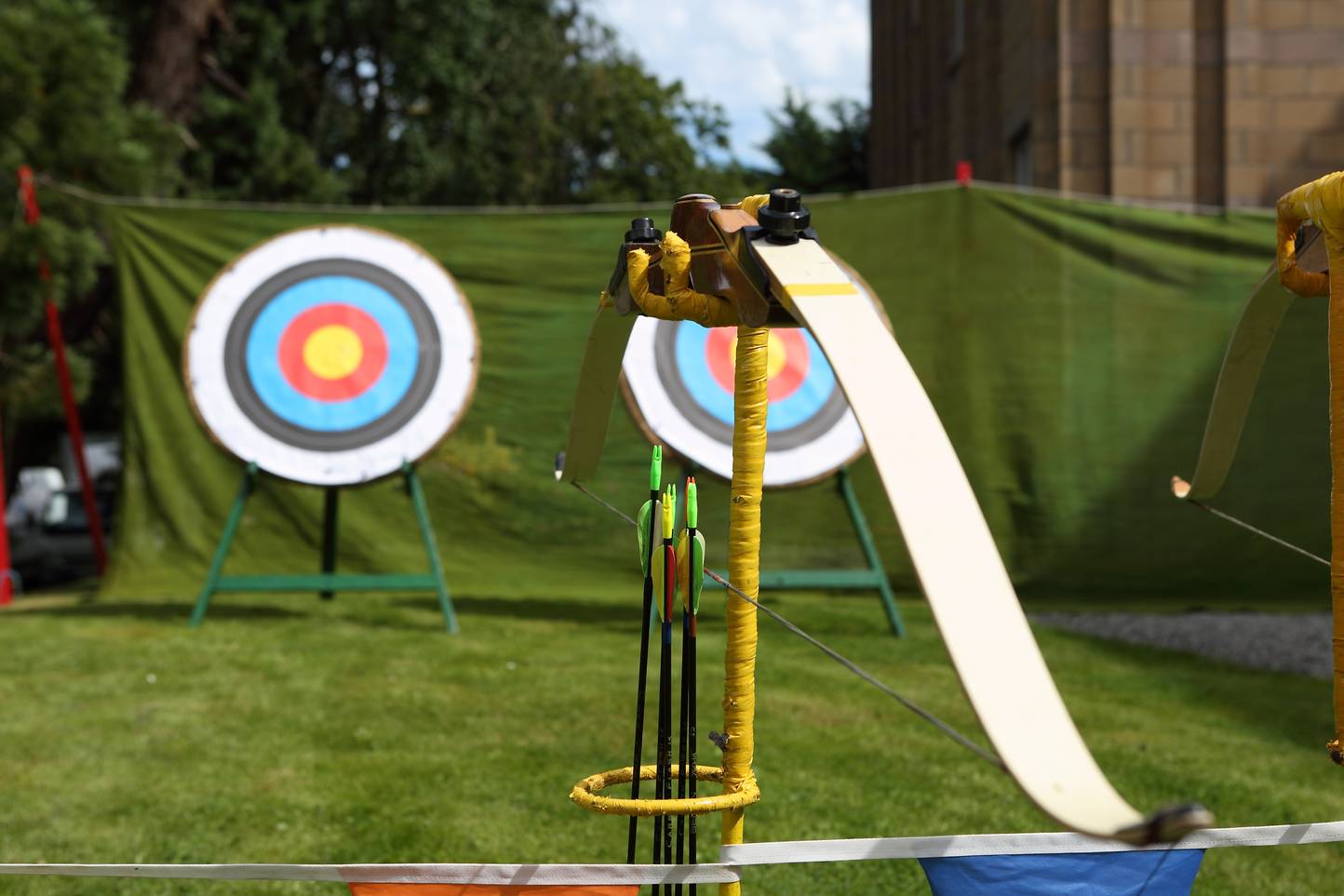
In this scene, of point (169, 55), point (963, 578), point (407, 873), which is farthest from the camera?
point (169, 55)

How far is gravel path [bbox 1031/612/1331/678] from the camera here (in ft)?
16.9

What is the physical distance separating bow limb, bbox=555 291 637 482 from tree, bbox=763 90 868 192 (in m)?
24.4

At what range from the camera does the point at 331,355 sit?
5.64 m

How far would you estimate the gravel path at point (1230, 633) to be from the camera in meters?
5.16

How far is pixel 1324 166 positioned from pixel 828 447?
13.0ft

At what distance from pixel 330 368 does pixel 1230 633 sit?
3860 mm

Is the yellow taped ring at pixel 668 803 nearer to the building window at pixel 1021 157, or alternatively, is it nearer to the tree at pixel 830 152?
the building window at pixel 1021 157

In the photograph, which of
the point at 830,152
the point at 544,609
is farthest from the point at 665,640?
the point at 830,152

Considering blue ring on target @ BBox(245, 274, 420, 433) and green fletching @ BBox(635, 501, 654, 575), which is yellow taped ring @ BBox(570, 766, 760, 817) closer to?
green fletching @ BBox(635, 501, 654, 575)

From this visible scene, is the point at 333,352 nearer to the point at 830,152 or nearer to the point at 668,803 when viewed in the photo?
the point at 668,803

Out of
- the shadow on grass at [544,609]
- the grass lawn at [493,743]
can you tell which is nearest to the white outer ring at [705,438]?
the grass lawn at [493,743]

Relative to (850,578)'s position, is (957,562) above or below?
above

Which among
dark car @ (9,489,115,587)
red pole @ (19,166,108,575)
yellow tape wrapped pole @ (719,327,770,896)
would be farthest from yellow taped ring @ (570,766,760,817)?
dark car @ (9,489,115,587)

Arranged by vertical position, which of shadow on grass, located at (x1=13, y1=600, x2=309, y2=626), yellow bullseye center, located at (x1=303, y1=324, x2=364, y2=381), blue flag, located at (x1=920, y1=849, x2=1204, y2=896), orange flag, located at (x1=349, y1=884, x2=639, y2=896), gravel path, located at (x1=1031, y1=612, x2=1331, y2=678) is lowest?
gravel path, located at (x1=1031, y1=612, x2=1331, y2=678)
